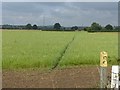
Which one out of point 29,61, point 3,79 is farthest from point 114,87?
point 29,61

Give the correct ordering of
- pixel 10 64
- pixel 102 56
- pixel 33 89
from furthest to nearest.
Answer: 1. pixel 10 64
2. pixel 33 89
3. pixel 102 56

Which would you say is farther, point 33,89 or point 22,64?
point 22,64

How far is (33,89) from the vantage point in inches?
292

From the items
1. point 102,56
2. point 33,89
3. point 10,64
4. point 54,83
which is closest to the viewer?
point 102,56

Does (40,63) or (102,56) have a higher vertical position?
(102,56)

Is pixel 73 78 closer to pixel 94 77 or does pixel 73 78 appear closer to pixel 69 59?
pixel 94 77

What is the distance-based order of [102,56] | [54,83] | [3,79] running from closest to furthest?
[102,56] < [54,83] < [3,79]

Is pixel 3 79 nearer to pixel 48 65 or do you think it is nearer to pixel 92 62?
pixel 48 65

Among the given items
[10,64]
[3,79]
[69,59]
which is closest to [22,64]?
[10,64]

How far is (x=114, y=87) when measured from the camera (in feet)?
20.7

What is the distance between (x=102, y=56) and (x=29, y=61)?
29.4 feet

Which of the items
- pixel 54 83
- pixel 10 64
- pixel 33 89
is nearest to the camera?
pixel 33 89

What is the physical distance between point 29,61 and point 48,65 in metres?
1.35

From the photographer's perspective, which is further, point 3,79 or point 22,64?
point 22,64
